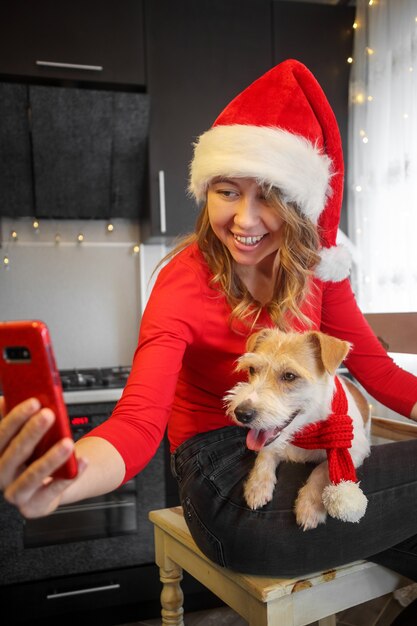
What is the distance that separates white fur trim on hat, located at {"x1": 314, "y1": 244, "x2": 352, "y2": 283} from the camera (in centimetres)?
128

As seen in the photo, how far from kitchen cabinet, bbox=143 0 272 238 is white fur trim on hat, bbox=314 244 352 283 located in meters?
1.49

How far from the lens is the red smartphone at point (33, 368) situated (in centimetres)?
62

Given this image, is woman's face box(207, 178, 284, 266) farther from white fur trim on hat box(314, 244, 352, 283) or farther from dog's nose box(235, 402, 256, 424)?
dog's nose box(235, 402, 256, 424)

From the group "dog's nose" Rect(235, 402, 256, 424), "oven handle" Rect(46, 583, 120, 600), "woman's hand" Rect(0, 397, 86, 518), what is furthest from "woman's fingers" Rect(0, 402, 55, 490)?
"oven handle" Rect(46, 583, 120, 600)

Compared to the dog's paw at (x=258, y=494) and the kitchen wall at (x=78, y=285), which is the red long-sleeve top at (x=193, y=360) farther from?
the kitchen wall at (x=78, y=285)

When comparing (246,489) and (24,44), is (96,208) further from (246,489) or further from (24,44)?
(246,489)

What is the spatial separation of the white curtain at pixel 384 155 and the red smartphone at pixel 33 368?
82.0 inches

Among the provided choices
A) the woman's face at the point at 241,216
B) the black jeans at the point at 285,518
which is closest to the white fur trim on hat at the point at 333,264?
the woman's face at the point at 241,216

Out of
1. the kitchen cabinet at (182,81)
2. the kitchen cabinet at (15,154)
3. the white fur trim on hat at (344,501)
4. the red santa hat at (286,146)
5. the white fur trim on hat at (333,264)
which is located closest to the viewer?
the white fur trim on hat at (344,501)

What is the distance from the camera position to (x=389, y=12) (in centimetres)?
253

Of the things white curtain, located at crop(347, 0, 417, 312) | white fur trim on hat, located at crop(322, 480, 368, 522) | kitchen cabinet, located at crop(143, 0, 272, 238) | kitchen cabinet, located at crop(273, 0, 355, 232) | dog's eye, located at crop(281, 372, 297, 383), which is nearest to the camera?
white fur trim on hat, located at crop(322, 480, 368, 522)

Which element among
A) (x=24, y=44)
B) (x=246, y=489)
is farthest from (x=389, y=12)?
(x=246, y=489)

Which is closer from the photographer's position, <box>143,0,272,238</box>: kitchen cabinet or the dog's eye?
the dog's eye

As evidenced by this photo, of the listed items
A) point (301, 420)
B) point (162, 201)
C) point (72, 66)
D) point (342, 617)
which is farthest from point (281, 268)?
point (72, 66)
